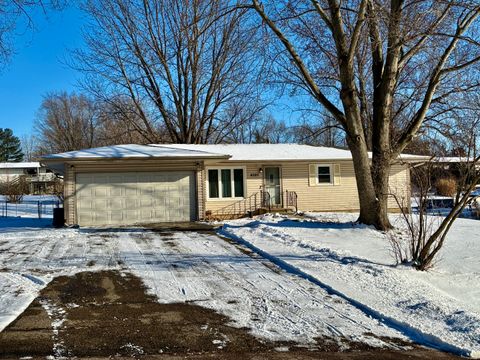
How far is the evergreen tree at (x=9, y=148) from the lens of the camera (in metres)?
73.3

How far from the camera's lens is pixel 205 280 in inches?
296

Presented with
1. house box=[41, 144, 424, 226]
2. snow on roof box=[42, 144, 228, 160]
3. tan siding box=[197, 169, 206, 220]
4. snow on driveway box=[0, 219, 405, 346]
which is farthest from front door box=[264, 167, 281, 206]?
snow on driveway box=[0, 219, 405, 346]

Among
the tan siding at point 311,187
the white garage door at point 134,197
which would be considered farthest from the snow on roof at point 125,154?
the tan siding at point 311,187

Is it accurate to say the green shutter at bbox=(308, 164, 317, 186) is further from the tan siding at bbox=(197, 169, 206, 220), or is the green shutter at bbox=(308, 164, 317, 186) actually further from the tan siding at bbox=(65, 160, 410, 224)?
the tan siding at bbox=(197, 169, 206, 220)

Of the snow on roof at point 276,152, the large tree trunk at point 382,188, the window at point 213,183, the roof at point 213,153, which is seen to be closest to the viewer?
the large tree trunk at point 382,188

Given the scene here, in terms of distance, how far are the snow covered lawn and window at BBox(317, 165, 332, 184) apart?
24.4 feet

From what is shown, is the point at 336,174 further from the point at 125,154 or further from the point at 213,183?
the point at 125,154

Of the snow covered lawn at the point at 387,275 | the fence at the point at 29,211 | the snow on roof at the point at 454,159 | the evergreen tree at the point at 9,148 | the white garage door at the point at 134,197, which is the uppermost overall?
the evergreen tree at the point at 9,148

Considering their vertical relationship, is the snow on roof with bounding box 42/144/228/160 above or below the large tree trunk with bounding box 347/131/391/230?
above

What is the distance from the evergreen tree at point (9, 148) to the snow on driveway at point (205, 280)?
6843 centimetres

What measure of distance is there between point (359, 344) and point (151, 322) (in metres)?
2.41

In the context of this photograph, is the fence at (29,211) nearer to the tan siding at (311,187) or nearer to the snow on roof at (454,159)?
the tan siding at (311,187)

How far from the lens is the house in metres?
16.6

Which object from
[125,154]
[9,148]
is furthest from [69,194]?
[9,148]
